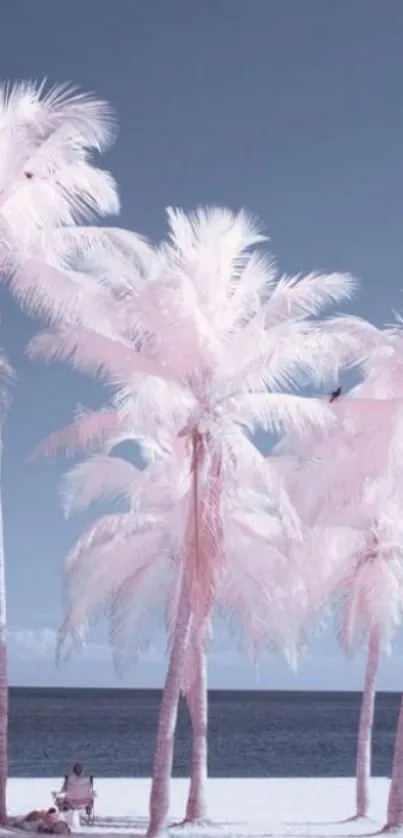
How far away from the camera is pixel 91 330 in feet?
66.1

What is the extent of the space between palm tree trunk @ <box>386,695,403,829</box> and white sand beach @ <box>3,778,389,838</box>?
1.39 metres

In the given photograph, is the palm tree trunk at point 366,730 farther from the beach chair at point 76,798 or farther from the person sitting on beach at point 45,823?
the person sitting on beach at point 45,823

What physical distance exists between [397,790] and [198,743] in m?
3.52

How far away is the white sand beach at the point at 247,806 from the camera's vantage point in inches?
955

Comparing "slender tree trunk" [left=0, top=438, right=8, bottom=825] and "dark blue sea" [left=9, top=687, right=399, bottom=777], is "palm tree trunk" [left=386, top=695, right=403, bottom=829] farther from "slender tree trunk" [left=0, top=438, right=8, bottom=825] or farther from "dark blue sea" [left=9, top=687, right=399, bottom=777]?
"dark blue sea" [left=9, top=687, right=399, bottom=777]

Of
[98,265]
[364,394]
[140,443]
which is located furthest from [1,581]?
[364,394]

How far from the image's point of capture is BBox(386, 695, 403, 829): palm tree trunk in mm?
22672

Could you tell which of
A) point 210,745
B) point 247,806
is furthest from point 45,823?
point 210,745

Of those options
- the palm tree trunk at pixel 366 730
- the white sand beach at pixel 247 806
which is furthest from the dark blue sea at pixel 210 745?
the palm tree trunk at pixel 366 730

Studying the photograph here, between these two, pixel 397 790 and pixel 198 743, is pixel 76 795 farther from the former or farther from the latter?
pixel 397 790

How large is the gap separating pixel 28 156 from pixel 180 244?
2705 millimetres

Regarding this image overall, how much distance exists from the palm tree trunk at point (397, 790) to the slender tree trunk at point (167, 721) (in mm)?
3891

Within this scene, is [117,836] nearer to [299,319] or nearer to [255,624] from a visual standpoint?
[255,624]

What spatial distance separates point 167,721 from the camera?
2112 cm
